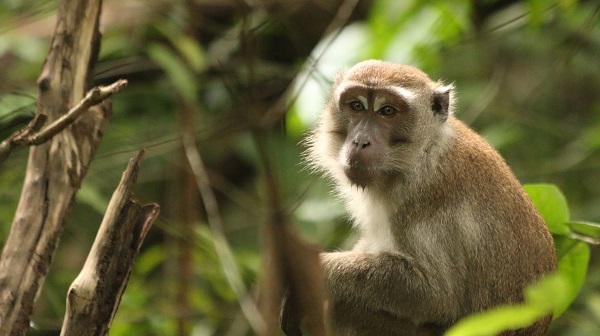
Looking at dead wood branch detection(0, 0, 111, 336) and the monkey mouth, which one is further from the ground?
dead wood branch detection(0, 0, 111, 336)

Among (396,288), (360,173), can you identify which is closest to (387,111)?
(360,173)

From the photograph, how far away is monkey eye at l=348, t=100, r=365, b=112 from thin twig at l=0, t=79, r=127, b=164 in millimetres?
1919

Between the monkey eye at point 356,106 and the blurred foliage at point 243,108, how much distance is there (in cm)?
53

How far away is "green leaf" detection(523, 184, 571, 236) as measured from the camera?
5148 mm

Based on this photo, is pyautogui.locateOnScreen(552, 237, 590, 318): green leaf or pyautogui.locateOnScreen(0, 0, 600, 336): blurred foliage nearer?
pyautogui.locateOnScreen(552, 237, 590, 318): green leaf

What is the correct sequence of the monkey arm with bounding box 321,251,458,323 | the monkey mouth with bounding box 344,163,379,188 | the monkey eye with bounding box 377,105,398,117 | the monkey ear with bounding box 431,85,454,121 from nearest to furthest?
the monkey arm with bounding box 321,251,458,323, the monkey mouth with bounding box 344,163,379,188, the monkey eye with bounding box 377,105,398,117, the monkey ear with bounding box 431,85,454,121

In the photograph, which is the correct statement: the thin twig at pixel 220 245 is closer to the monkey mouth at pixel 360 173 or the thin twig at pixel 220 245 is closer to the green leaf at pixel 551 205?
the monkey mouth at pixel 360 173

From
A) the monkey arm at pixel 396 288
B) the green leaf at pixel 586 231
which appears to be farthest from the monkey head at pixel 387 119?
the green leaf at pixel 586 231

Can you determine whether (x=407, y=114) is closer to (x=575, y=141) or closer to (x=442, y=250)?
(x=442, y=250)

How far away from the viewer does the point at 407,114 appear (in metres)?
5.14

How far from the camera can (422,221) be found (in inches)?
197

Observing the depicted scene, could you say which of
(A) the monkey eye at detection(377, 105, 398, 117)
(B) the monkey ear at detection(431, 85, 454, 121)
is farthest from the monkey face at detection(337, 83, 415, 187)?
(B) the monkey ear at detection(431, 85, 454, 121)

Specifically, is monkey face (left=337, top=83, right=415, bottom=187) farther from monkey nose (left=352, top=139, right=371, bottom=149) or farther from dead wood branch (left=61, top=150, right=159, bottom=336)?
dead wood branch (left=61, top=150, right=159, bottom=336)

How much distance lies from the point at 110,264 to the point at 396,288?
183cm
